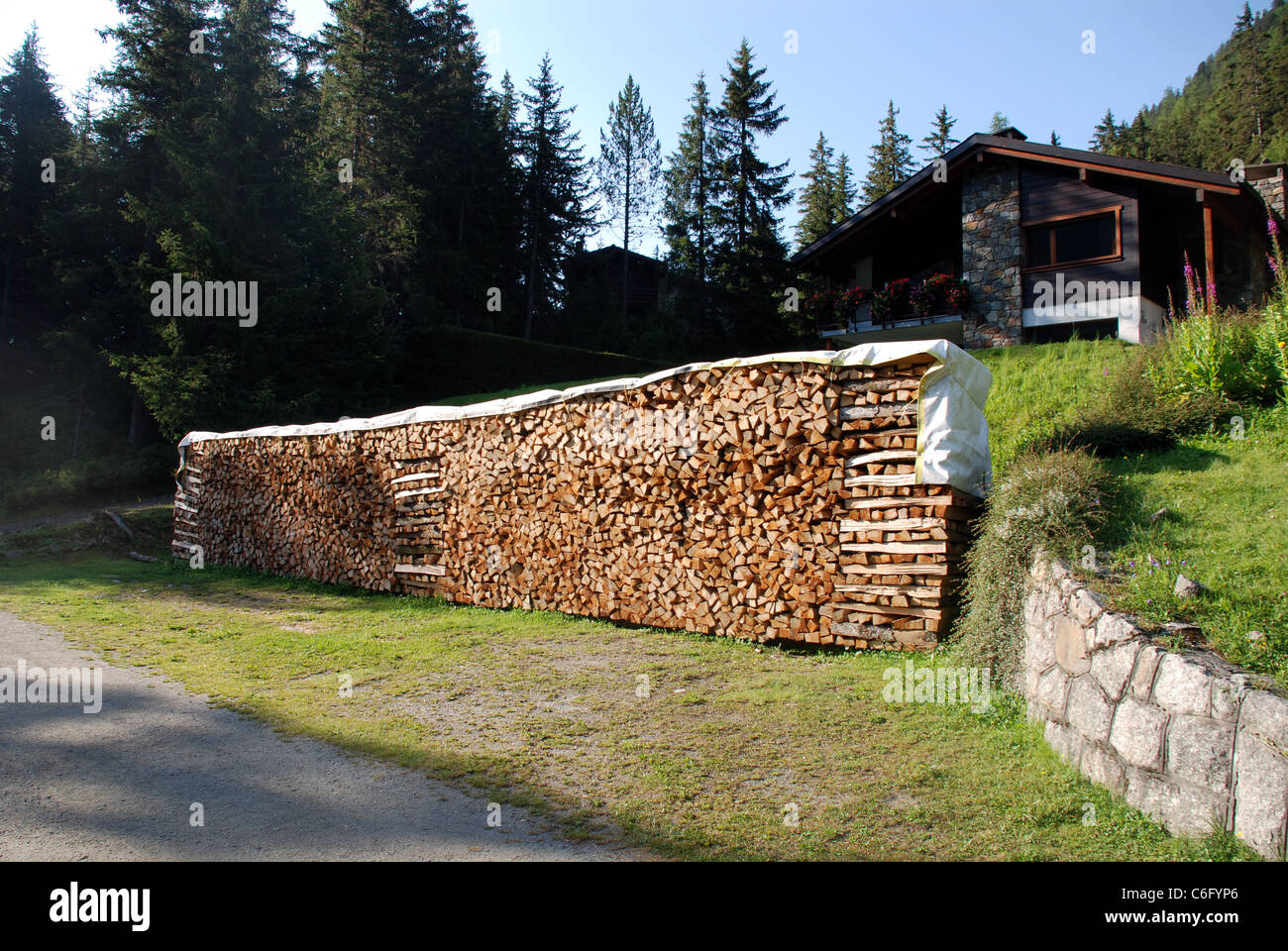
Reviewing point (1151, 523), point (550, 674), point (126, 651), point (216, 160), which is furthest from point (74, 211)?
point (1151, 523)

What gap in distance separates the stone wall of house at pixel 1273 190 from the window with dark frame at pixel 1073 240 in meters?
3.18

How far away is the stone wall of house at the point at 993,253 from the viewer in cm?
1719

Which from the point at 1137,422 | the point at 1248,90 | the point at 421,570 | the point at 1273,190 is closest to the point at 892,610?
the point at 1137,422

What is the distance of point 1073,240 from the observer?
55.8 feet

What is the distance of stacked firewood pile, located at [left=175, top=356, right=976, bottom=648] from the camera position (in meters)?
5.71

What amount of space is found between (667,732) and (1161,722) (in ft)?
8.32

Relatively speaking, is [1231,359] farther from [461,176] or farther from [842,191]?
[842,191]

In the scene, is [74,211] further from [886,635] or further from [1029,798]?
[1029,798]

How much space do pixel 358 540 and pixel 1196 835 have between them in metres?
9.68

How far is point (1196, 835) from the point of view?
287cm

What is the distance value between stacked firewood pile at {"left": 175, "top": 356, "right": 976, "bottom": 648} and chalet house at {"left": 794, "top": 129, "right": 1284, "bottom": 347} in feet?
40.8

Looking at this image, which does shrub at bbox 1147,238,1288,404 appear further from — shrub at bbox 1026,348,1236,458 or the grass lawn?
the grass lawn

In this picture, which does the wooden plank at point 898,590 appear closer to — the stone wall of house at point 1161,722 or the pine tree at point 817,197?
the stone wall of house at point 1161,722

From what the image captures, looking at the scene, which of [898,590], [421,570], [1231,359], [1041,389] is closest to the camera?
[898,590]
